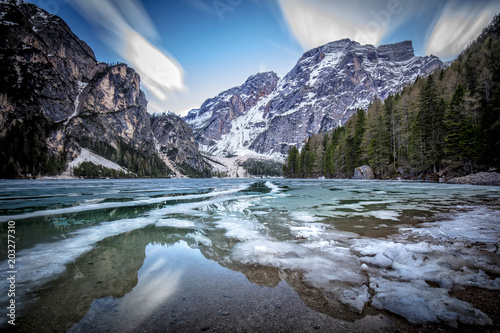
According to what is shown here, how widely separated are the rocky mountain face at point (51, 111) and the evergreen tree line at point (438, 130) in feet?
421

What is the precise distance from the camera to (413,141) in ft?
117

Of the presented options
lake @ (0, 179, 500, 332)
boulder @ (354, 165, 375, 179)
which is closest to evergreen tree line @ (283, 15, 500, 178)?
boulder @ (354, 165, 375, 179)

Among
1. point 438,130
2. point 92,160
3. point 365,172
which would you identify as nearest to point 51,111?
point 92,160

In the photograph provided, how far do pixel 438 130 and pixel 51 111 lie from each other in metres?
212

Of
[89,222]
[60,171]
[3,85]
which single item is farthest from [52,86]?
[89,222]

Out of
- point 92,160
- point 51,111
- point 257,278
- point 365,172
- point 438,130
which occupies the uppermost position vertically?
point 51,111

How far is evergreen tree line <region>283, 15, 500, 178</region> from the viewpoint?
2686cm

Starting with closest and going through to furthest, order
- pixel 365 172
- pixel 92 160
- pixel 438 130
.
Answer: pixel 438 130 < pixel 365 172 < pixel 92 160

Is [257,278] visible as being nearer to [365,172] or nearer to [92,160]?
[365,172]

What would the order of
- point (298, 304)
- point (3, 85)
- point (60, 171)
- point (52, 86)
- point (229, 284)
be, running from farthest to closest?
point (52, 86)
point (3, 85)
point (60, 171)
point (229, 284)
point (298, 304)

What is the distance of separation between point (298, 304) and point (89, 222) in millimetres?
9664

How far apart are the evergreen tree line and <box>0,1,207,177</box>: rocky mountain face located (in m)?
128

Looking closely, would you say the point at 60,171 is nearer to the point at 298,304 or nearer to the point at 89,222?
the point at 89,222

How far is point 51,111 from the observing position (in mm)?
145500
